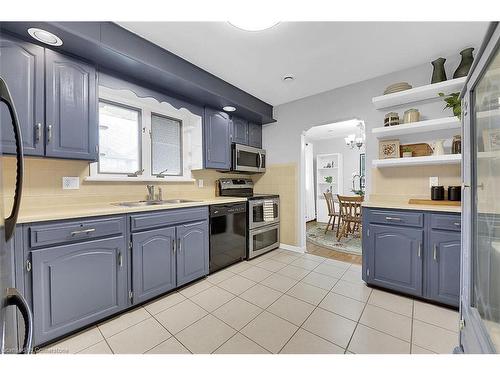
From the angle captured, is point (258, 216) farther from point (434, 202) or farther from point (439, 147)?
point (439, 147)

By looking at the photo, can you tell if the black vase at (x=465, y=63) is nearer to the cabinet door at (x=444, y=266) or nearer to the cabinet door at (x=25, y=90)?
the cabinet door at (x=444, y=266)

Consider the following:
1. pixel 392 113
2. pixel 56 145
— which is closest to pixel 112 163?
pixel 56 145

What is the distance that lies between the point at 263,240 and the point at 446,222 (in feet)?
6.77

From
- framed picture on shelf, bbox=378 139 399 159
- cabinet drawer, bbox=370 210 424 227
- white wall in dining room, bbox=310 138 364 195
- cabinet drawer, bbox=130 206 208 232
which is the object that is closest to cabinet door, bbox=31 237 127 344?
cabinet drawer, bbox=130 206 208 232

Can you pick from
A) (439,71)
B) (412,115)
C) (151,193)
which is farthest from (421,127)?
(151,193)

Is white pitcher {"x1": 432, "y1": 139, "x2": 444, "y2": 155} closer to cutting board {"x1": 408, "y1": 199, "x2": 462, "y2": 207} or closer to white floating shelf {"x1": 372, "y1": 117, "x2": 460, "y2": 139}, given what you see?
white floating shelf {"x1": 372, "y1": 117, "x2": 460, "y2": 139}

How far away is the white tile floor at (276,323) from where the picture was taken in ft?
4.39

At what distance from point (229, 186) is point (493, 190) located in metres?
2.69

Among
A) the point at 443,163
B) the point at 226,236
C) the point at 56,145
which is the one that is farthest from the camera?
the point at 226,236

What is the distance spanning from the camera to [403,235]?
1.92m

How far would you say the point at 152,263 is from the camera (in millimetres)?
1827

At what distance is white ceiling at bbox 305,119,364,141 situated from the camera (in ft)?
15.0

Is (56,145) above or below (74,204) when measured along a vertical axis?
above
